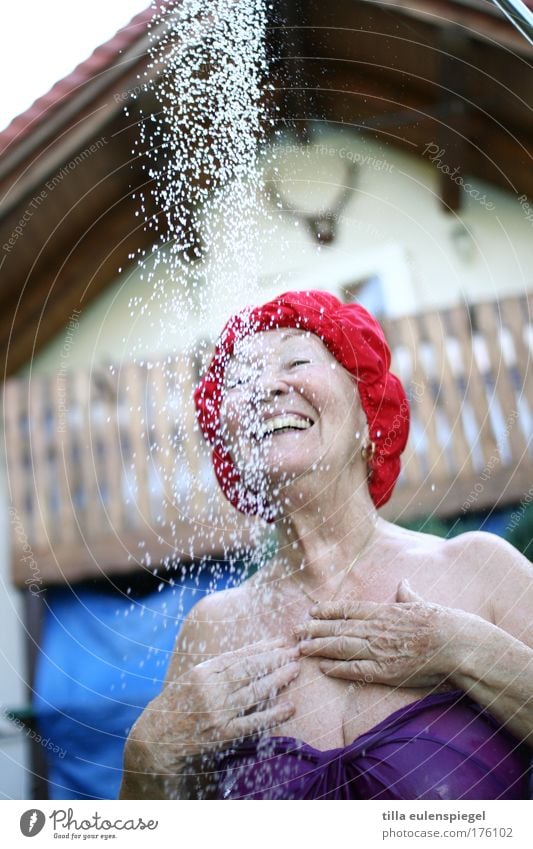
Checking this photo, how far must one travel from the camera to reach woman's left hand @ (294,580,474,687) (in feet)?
3.10

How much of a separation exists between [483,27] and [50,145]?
0.62m

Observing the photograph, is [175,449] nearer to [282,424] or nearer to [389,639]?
[282,424]

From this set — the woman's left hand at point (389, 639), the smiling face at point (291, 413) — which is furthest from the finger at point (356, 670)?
the smiling face at point (291, 413)

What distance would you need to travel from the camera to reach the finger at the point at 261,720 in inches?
38.2

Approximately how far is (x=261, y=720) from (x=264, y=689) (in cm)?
3

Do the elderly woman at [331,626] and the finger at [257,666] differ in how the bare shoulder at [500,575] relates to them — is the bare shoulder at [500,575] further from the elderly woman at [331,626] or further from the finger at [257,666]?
the finger at [257,666]

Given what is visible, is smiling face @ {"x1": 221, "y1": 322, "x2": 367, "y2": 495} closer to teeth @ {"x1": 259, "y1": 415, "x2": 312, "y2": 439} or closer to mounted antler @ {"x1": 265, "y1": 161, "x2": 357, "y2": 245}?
teeth @ {"x1": 259, "y1": 415, "x2": 312, "y2": 439}

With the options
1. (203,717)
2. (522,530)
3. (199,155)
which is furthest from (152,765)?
(199,155)

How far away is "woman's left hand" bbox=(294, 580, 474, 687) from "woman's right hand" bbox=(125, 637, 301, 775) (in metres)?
0.04

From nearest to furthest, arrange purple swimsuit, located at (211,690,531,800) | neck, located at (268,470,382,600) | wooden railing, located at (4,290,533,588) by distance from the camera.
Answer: purple swimsuit, located at (211,690,531,800) → neck, located at (268,470,382,600) → wooden railing, located at (4,290,533,588)

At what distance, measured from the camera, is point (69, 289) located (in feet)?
4.58

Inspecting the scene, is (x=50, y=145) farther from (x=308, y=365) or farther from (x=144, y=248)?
(x=308, y=365)

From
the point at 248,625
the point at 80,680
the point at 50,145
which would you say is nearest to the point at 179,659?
the point at 248,625
